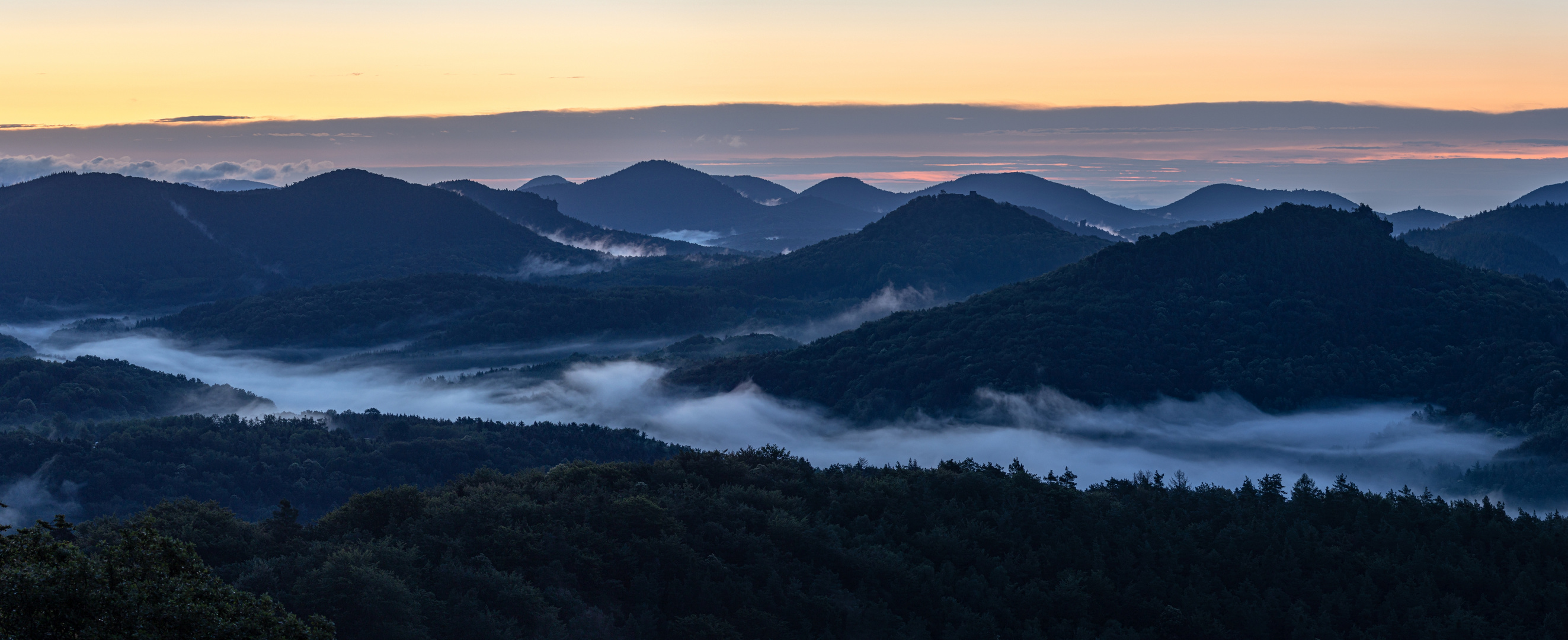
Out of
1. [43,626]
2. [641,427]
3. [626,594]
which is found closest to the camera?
[43,626]

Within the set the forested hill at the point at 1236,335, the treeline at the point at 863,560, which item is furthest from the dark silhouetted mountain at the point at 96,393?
the treeline at the point at 863,560

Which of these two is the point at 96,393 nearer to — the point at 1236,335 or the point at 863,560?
the point at 863,560

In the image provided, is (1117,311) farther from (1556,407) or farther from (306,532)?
(306,532)

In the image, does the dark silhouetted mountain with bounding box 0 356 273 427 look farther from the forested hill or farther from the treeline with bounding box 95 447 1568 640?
the treeline with bounding box 95 447 1568 640

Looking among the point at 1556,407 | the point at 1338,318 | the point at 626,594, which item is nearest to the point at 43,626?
the point at 626,594

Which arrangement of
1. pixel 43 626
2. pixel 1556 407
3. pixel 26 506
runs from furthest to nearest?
pixel 1556 407, pixel 26 506, pixel 43 626

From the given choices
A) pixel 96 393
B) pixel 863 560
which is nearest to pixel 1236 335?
pixel 863 560

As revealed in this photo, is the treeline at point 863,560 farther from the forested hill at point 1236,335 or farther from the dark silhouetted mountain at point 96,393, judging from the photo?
the dark silhouetted mountain at point 96,393
